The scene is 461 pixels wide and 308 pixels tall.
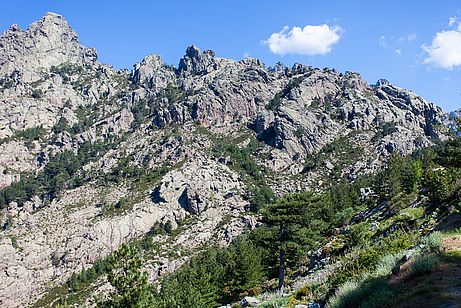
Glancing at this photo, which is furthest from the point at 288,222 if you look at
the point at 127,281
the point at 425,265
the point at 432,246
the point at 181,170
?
the point at 181,170

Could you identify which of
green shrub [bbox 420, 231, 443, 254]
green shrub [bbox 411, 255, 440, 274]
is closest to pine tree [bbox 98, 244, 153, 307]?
green shrub [bbox 420, 231, 443, 254]

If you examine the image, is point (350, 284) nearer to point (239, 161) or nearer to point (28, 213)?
point (239, 161)

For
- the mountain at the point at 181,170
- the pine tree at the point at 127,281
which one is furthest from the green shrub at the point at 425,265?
the mountain at the point at 181,170

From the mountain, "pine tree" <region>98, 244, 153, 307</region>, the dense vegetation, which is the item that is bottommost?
the dense vegetation

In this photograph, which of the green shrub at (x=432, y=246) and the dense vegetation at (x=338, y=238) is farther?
the dense vegetation at (x=338, y=238)

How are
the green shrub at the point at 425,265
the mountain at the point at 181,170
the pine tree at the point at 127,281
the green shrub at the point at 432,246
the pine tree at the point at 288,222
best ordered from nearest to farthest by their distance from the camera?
the green shrub at the point at 425,265 < the green shrub at the point at 432,246 < the pine tree at the point at 127,281 < the pine tree at the point at 288,222 < the mountain at the point at 181,170

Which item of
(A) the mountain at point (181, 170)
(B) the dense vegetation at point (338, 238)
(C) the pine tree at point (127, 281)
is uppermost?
A: (A) the mountain at point (181, 170)

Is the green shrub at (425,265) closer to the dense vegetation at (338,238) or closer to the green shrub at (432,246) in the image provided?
the dense vegetation at (338,238)

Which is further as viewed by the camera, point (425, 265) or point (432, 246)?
point (432, 246)

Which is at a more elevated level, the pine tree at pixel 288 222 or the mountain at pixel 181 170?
the mountain at pixel 181 170

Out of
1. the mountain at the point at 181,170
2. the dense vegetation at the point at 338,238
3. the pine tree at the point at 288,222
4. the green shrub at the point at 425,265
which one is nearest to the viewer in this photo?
the green shrub at the point at 425,265

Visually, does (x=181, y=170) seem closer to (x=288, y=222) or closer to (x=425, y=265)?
(x=288, y=222)

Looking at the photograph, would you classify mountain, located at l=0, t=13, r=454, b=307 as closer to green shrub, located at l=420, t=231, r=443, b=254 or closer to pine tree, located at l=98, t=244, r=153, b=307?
pine tree, located at l=98, t=244, r=153, b=307

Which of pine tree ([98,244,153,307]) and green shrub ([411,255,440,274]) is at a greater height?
pine tree ([98,244,153,307])
